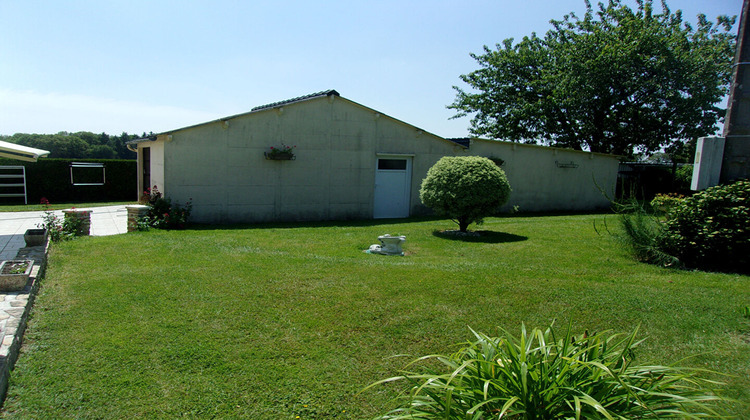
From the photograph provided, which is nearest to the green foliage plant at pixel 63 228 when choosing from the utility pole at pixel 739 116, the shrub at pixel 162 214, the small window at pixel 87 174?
the shrub at pixel 162 214

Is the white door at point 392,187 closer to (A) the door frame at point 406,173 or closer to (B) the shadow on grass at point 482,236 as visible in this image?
(A) the door frame at point 406,173

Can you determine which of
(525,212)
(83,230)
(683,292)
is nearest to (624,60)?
(525,212)

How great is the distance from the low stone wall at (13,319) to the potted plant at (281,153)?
21.2ft

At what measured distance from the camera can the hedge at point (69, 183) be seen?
58.9ft

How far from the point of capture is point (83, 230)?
31.3 ft

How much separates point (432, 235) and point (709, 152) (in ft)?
18.2

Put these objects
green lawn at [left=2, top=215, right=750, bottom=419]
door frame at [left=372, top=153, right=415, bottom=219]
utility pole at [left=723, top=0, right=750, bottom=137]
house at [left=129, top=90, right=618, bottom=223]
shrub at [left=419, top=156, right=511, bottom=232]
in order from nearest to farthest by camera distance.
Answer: green lawn at [left=2, top=215, right=750, bottom=419] < utility pole at [left=723, top=0, right=750, bottom=137] < shrub at [left=419, top=156, right=511, bottom=232] < house at [left=129, top=90, right=618, bottom=223] < door frame at [left=372, top=153, right=415, bottom=219]

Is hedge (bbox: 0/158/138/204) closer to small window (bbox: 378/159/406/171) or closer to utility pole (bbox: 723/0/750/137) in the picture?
small window (bbox: 378/159/406/171)

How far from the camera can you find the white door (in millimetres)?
14506

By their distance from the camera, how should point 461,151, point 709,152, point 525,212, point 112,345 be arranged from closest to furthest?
point 112,345, point 709,152, point 461,151, point 525,212

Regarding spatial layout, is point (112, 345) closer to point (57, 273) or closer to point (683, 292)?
point (57, 273)

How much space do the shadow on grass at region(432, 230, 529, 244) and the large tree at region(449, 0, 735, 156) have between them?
13.2 m

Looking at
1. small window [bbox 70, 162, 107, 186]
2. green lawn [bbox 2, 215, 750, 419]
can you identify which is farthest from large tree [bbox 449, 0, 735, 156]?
small window [bbox 70, 162, 107, 186]

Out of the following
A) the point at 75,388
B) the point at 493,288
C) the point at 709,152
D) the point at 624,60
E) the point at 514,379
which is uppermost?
the point at 624,60
